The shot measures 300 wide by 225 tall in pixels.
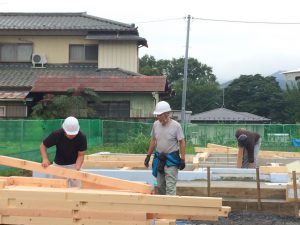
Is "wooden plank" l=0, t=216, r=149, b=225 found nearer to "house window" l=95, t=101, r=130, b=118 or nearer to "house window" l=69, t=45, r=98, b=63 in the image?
"house window" l=95, t=101, r=130, b=118

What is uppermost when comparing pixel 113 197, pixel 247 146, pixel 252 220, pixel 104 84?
pixel 104 84

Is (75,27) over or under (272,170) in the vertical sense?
over

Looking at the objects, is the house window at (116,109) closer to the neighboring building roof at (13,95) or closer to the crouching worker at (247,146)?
the neighboring building roof at (13,95)

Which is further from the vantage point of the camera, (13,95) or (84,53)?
(84,53)

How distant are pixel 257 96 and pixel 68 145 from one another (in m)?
51.0

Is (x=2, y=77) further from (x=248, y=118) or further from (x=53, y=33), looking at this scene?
(x=248, y=118)

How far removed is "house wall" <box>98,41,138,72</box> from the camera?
2584 centimetres

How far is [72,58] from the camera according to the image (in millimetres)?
26438

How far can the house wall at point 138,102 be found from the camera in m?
23.2

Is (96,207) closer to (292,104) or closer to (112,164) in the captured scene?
(112,164)

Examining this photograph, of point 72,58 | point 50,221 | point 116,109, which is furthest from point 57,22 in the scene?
point 50,221

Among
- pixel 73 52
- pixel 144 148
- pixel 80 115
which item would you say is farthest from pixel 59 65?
pixel 144 148

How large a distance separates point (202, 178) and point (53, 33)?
17.8 m

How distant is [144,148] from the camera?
675 inches
